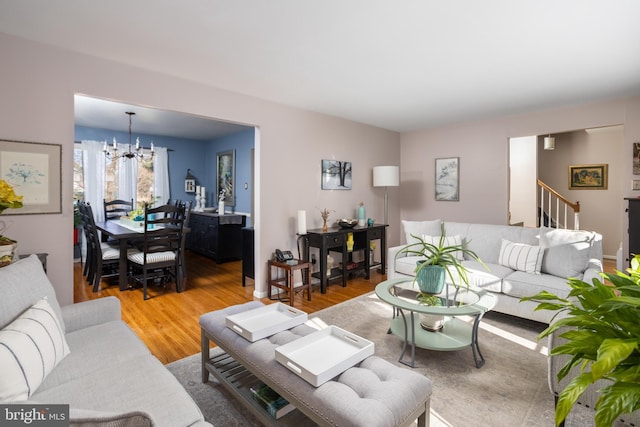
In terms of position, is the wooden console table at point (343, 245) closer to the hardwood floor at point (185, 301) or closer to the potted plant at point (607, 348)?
the hardwood floor at point (185, 301)

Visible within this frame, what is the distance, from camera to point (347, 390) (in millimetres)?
1307

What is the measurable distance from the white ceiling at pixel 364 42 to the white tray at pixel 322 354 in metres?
1.94

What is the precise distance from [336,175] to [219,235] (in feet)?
7.79

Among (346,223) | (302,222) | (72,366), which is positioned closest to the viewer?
(72,366)

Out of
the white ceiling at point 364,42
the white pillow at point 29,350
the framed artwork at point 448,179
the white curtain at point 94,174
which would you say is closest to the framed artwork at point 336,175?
the white ceiling at point 364,42

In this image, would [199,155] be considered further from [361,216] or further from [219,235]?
[361,216]

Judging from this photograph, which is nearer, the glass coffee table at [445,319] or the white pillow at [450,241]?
the glass coffee table at [445,319]

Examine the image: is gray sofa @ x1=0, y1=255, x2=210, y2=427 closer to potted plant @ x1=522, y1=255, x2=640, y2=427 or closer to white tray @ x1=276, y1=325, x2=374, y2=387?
white tray @ x1=276, y1=325, x2=374, y2=387

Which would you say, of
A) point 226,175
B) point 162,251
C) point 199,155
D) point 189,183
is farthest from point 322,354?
point 199,155

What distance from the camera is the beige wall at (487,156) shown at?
375cm

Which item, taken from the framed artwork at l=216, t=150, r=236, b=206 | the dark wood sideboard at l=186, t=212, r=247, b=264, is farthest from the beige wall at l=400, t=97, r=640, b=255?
the framed artwork at l=216, t=150, r=236, b=206

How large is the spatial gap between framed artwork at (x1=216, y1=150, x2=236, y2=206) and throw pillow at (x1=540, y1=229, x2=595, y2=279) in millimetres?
5038

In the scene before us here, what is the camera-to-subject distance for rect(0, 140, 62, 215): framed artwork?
2312 millimetres

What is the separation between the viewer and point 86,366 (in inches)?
57.4
